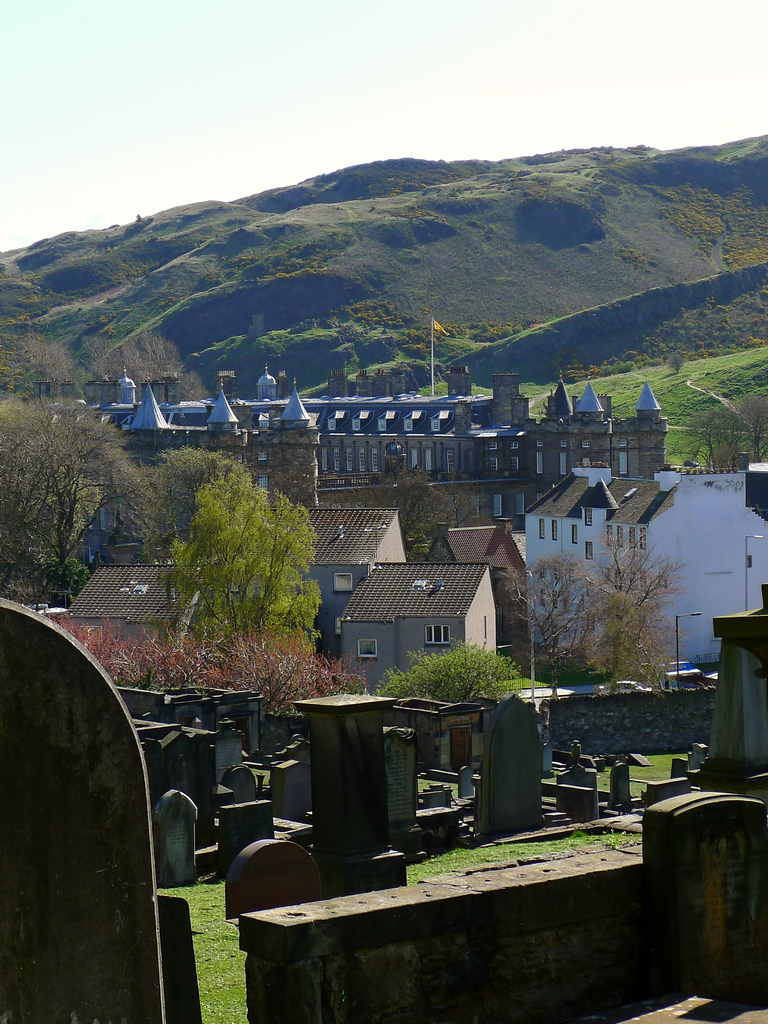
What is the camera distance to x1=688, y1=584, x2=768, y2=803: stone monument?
1098cm

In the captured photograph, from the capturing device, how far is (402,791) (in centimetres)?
1747

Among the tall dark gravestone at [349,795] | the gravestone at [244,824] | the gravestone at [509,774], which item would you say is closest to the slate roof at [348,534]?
the gravestone at [509,774]

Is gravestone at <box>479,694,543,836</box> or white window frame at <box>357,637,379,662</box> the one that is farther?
white window frame at <box>357,637,379,662</box>

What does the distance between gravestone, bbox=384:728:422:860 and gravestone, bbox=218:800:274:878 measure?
5.56 feet

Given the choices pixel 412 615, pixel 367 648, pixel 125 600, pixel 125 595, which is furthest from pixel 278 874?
pixel 125 595

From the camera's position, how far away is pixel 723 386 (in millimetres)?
121000

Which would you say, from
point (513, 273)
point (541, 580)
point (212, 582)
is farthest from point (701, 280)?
point (212, 582)

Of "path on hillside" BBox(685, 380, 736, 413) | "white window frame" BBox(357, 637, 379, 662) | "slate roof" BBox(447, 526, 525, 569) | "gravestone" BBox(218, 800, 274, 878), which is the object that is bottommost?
"gravestone" BBox(218, 800, 274, 878)

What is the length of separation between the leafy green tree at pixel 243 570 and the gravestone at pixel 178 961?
34007mm

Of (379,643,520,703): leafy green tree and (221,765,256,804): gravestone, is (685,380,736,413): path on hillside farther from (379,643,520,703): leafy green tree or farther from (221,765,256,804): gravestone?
(221,765,256,804): gravestone

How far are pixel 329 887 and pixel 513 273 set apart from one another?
18155 cm

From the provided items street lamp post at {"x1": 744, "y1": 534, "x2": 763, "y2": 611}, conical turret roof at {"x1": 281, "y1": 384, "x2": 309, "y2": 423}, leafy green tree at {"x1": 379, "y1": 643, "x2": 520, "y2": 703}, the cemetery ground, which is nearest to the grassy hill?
conical turret roof at {"x1": 281, "y1": 384, "x2": 309, "y2": 423}

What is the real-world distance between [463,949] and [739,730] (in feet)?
14.4

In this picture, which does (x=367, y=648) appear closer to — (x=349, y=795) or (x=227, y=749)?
(x=227, y=749)
